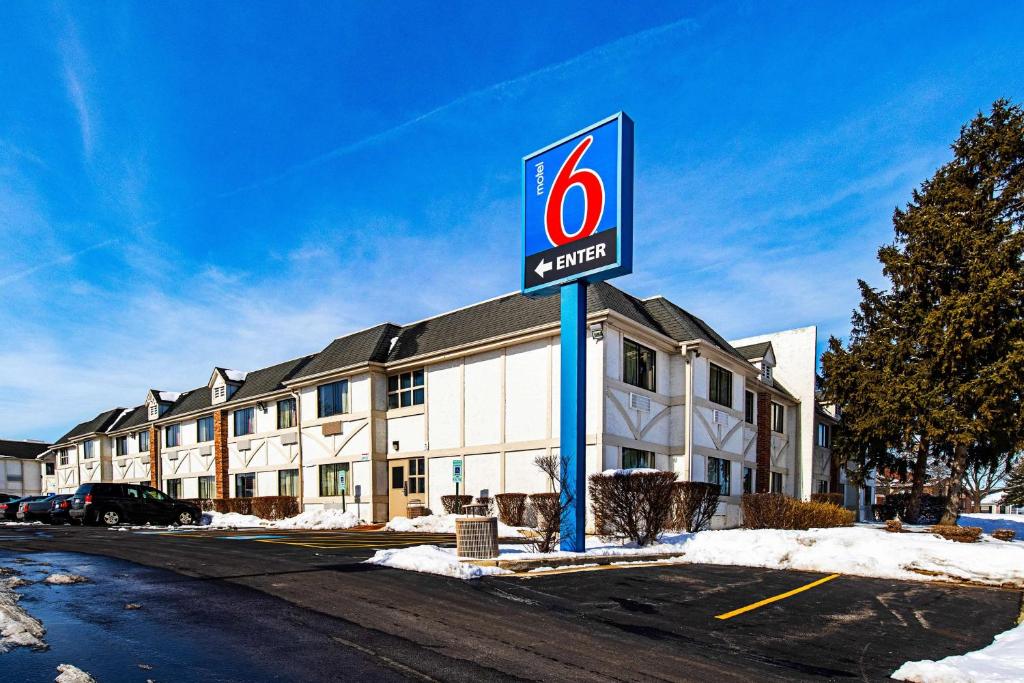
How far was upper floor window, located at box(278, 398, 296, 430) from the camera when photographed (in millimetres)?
32938

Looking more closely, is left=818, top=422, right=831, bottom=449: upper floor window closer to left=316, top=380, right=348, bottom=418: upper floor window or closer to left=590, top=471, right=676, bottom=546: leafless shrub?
left=316, top=380, right=348, bottom=418: upper floor window

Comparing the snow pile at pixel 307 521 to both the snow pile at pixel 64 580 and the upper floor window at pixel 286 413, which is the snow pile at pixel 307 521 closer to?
the upper floor window at pixel 286 413

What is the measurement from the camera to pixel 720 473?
86.8 feet

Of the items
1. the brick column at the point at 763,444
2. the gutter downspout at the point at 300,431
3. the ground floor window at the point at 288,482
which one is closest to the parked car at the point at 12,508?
the ground floor window at the point at 288,482

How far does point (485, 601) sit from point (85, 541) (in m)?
11.7

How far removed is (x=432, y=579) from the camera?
9.66 meters

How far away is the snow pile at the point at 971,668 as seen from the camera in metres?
5.68

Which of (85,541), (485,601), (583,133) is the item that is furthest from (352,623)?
(85,541)

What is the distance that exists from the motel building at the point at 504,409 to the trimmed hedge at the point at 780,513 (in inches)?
145

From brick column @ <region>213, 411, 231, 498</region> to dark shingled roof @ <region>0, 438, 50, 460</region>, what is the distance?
4374cm

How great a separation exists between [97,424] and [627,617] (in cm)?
5632

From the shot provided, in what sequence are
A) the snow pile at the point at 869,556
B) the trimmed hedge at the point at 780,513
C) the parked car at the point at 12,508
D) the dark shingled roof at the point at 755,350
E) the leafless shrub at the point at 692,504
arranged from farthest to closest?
the dark shingled roof at the point at 755,350
the parked car at the point at 12,508
the trimmed hedge at the point at 780,513
the leafless shrub at the point at 692,504
the snow pile at the point at 869,556

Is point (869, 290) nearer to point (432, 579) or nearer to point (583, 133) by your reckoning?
point (583, 133)

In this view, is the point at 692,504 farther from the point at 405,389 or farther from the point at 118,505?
the point at 118,505
